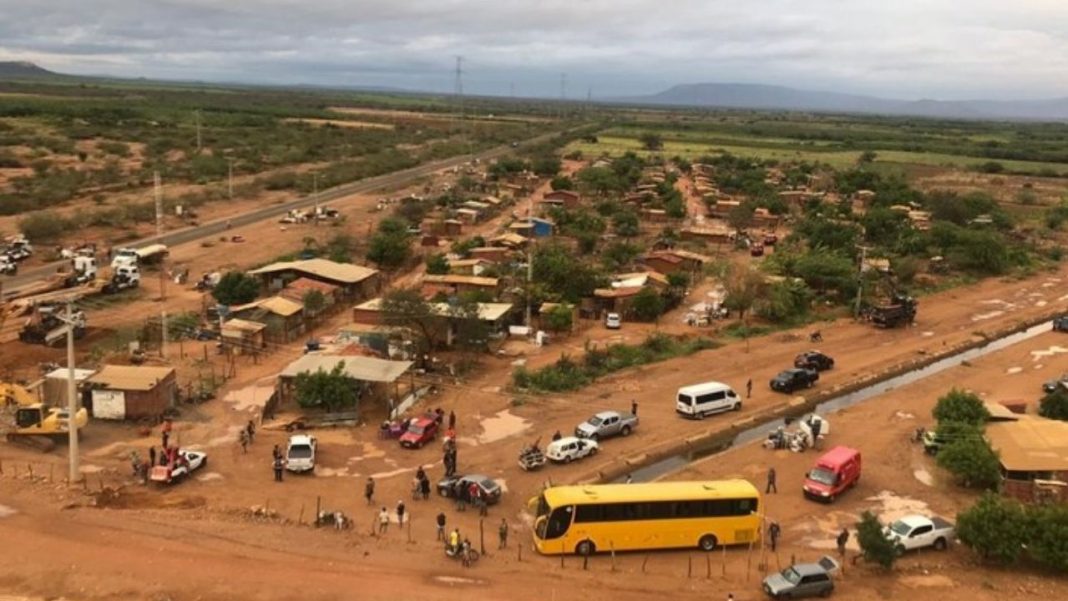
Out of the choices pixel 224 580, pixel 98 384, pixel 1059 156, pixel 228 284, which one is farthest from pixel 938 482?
pixel 1059 156

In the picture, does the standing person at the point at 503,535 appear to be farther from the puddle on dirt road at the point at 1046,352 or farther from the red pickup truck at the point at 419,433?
the puddle on dirt road at the point at 1046,352

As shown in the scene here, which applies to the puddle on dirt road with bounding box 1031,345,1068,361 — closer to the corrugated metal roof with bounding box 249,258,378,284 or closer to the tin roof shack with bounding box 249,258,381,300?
the tin roof shack with bounding box 249,258,381,300

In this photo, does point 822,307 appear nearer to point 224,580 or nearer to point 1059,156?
point 224,580

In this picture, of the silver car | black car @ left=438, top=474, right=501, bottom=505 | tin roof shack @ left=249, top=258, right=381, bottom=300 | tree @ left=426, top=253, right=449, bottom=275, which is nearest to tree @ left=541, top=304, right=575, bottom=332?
tree @ left=426, top=253, right=449, bottom=275

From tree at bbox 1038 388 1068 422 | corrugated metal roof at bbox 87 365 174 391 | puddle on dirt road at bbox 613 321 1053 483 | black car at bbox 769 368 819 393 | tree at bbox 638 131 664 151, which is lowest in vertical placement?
puddle on dirt road at bbox 613 321 1053 483

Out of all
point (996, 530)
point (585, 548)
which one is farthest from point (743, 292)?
point (585, 548)

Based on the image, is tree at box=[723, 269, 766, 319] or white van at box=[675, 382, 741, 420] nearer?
white van at box=[675, 382, 741, 420]

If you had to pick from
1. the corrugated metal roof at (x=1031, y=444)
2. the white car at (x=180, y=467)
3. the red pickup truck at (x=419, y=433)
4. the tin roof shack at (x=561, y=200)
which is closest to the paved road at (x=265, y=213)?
the tin roof shack at (x=561, y=200)

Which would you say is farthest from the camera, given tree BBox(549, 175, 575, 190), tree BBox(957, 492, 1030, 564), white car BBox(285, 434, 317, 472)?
tree BBox(549, 175, 575, 190)
